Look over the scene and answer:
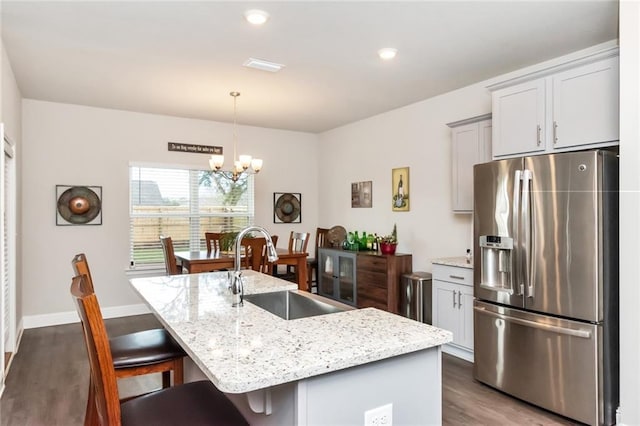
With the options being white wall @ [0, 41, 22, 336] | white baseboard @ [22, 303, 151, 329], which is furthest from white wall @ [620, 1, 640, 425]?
white baseboard @ [22, 303, 151, 329]

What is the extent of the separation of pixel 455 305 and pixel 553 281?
1.13m

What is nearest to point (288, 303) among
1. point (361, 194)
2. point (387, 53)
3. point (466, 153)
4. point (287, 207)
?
point (387, 53)

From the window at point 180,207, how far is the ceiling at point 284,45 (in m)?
1.17

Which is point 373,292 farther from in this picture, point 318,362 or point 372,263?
point 318,362

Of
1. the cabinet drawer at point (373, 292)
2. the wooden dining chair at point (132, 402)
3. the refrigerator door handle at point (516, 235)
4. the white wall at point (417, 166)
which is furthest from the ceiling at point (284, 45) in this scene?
the cabinet drawer at point (373, 292)

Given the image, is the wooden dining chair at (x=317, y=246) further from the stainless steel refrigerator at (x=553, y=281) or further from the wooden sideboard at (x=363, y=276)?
the stainless steel refrigerator at (x=553, y=281)

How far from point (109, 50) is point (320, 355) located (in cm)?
321

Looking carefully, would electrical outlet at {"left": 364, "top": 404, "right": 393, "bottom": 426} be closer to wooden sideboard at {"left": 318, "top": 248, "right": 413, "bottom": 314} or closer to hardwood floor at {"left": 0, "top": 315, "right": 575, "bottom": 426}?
hardwood floor at {"left": 0, "top": 315, "right": 575, "bottom": 426}

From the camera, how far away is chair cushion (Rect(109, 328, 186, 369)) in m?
1.86

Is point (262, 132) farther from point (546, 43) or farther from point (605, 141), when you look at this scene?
point (605, 141)

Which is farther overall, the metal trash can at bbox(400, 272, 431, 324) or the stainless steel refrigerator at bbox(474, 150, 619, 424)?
the metal trash can at bbox(400, 272, 431, 324)

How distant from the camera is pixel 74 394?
3006 millimetres

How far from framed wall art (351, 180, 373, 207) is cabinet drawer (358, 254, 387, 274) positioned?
0.96 metres

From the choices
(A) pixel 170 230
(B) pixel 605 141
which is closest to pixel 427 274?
(B) pixel 605 141
